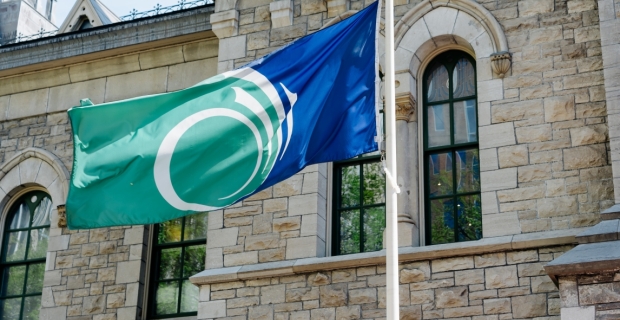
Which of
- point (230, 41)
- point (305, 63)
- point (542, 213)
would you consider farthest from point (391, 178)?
point (230, 41)

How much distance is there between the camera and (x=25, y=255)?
60.7 feet

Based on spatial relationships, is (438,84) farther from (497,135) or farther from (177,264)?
(177,264)

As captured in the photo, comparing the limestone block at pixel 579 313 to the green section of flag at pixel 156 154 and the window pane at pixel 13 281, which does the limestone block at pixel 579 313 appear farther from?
the window pane at pixel 13 281

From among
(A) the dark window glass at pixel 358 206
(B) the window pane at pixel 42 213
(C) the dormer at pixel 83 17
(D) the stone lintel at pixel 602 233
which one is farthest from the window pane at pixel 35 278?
(D) the stone lintel at pixel 602 233

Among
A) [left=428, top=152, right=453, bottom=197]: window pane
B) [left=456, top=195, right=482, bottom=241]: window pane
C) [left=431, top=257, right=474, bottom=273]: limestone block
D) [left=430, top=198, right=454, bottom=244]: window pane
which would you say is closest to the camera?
[left=431, top=257, right=474, bottom=273]: limestone block

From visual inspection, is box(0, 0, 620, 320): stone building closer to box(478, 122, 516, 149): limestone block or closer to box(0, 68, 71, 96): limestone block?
box(478, 122, 516, 149): limestone block

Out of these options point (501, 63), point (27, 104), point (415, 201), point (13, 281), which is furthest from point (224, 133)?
point (27, 104)

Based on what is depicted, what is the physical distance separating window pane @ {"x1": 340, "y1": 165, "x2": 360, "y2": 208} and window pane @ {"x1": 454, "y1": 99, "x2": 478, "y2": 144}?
55.9 inches

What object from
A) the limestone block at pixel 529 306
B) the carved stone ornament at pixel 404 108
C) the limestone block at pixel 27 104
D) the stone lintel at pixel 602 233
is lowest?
the limestone block at pixel 529 306

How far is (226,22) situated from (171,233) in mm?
3197

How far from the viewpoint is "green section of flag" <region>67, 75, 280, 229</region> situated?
41.1 feet

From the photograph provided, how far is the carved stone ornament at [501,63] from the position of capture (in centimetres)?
1470

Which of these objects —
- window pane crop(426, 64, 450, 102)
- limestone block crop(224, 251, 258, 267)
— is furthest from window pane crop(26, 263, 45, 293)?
window pane crop(426, 64, 450, 102)

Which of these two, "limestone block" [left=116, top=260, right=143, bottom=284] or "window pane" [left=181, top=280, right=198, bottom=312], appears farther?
"limestone block" [left=116, top=260, right=143, bottom=284]
